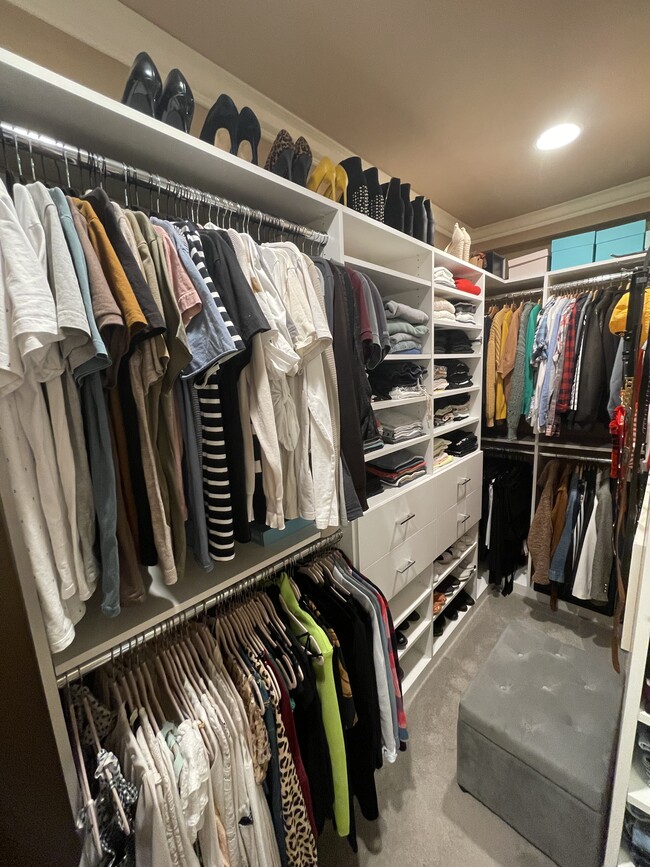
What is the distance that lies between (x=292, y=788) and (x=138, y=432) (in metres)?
0.95

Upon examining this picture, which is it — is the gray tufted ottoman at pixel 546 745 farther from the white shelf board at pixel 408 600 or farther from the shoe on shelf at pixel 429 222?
the shoe on shelf at pixel 429 222

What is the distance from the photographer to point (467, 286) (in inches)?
80.1

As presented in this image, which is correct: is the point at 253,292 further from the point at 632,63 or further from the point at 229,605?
the point at 632,63

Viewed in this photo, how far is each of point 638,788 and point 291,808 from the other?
86 centimetres

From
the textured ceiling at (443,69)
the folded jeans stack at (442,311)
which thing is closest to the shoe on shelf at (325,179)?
the textured ceiling at (443,69)

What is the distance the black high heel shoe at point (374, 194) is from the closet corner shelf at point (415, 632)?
1.91m

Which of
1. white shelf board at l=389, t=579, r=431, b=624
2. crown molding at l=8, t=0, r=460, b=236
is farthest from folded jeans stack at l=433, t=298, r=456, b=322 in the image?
white shelf board at l=389, t=579, r=431, b=624

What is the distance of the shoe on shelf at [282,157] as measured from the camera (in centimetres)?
102

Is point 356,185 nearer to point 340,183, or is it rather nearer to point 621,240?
point 340,183

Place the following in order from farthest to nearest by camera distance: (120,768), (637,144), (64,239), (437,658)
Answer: (437,658), (637,144), (120,768), (64,239)

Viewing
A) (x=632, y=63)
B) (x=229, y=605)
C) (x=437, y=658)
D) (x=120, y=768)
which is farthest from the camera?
(x=437, y=658)

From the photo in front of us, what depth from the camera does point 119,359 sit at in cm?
61

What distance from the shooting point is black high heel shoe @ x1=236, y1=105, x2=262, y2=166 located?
969 mm

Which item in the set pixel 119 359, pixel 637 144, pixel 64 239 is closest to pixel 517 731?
pixel 119 359
